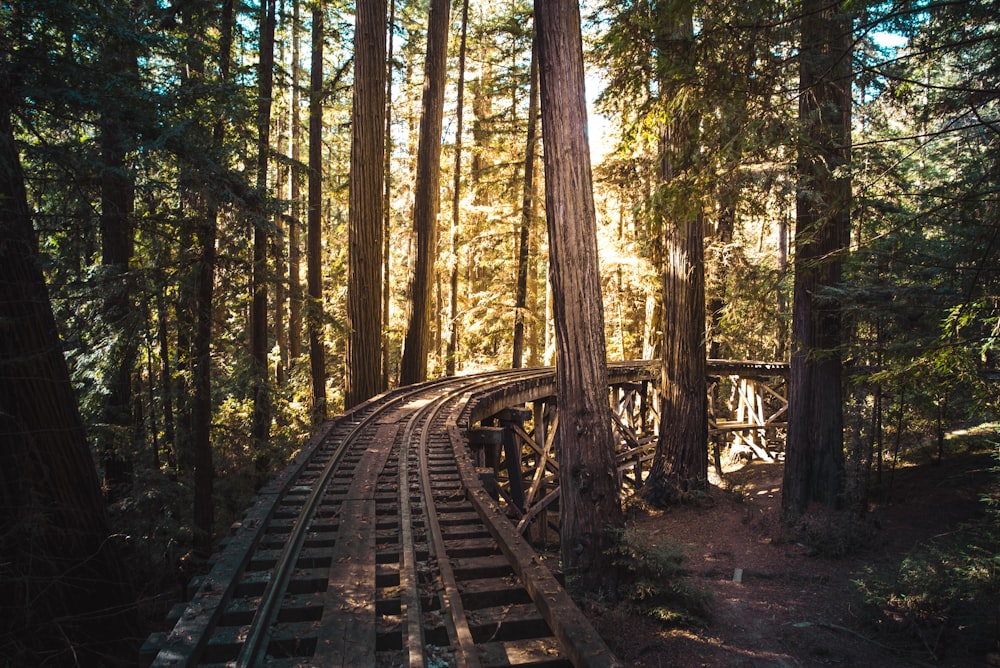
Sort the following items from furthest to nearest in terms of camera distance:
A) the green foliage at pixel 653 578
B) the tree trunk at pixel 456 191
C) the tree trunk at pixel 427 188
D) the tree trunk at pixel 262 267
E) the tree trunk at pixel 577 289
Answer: the tree trunk at pixel 456 191 → the tree trunk at pixel 427 188 → the tree trunk at pixel 262 267 → the tree trunk at pixel 577 289 → the green foliage at pixel 653 578

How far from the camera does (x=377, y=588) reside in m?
3.53

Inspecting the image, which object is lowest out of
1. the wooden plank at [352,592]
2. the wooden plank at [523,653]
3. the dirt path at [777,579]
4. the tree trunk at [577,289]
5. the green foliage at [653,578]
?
the dirt path at [777,579]

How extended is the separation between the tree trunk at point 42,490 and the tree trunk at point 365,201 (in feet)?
22.2

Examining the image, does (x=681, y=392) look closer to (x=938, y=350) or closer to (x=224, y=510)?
(x=938, y=350)

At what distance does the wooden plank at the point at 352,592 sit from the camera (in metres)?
2.78

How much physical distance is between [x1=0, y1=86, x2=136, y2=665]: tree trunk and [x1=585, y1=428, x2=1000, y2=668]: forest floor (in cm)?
446

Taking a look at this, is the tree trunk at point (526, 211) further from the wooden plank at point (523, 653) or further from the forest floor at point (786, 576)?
the wooden plank at point (523, 653)

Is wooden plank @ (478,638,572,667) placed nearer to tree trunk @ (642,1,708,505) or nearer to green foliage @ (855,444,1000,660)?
green foliage @ (855,444,1000,660)

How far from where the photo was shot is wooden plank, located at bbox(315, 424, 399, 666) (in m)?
2.78

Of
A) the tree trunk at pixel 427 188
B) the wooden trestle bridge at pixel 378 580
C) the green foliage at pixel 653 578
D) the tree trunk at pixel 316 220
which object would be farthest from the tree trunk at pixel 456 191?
the green foliage at pixel 653 578

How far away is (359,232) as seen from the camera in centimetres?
1208

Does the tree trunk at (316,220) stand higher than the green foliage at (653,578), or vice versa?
the tree trunk at (316,220)

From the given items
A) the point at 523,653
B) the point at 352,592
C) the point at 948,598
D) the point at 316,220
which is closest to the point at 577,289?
the point at 352,592

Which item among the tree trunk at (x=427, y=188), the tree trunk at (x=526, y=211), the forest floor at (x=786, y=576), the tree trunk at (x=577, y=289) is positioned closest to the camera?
the forest floor at (x=786, y=576)
